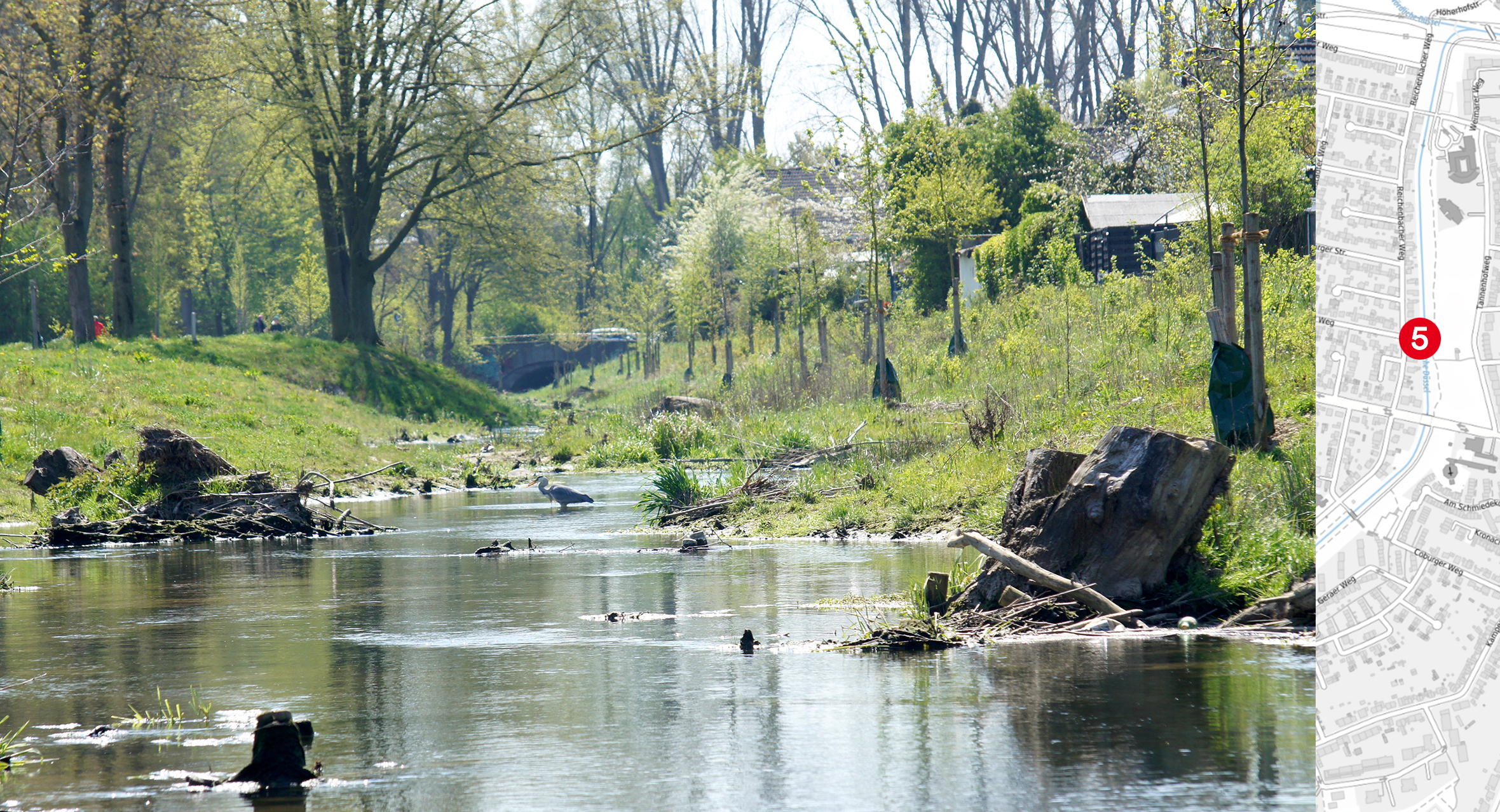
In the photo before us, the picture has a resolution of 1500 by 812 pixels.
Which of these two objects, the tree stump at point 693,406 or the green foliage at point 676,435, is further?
the tree stump at point 693,406

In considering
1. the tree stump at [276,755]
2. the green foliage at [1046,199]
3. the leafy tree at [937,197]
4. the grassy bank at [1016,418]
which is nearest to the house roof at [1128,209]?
the green foliage at [1046,199]

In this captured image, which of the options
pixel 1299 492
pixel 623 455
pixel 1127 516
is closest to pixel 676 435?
pixel 623 455

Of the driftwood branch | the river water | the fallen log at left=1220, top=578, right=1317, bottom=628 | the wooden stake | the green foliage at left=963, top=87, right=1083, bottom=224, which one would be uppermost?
the green foliage at left=963, top=87, right=1083, bottom=224

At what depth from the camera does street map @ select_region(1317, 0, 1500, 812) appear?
6027 mm

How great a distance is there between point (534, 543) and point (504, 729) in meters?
8.65

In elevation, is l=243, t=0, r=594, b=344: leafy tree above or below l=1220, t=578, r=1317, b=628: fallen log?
above

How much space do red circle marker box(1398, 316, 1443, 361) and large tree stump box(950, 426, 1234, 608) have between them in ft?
5.60

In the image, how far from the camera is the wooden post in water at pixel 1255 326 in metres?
12.0

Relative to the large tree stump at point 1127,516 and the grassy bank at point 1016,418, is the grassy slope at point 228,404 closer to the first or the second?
the grassy bank at point 1016,418

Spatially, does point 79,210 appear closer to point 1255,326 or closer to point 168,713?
point 168,713

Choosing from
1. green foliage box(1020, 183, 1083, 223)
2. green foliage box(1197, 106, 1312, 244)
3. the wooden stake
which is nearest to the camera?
the wooden stake

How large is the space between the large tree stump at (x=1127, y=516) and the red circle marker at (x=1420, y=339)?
1.71m

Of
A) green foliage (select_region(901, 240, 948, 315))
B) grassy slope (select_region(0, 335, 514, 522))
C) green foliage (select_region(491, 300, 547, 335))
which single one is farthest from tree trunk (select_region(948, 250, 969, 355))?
green foliage (select_region(491, 300, 547, 335))

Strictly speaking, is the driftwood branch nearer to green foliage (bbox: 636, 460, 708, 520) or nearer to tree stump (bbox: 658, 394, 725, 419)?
green foliage (bbox: 636, 460, 708, 520)
